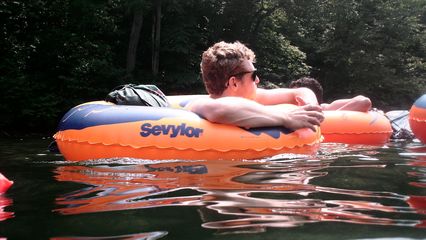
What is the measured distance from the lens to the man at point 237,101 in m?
3.14

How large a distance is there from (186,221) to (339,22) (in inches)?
685

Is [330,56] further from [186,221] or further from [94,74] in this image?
[186,221]

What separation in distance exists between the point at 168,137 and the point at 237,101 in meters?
0.54

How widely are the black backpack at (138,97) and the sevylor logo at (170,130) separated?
53cm

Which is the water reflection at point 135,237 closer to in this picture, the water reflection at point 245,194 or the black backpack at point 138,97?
the water reflection at point 245,194

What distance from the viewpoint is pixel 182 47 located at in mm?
13945

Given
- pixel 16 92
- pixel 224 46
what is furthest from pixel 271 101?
pixel 16 92

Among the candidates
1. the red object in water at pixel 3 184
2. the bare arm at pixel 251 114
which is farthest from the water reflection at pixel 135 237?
the bare arm at pixel 251 114

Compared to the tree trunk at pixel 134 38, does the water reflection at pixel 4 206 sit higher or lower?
lower

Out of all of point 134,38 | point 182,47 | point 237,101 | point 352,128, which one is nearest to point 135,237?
point 237,101

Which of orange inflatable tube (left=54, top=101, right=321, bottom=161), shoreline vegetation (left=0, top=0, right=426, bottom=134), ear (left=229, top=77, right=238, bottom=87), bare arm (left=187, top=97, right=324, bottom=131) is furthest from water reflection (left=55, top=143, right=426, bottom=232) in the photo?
shoreline vegetation (left=0, top=0, right=426, bottom=134)

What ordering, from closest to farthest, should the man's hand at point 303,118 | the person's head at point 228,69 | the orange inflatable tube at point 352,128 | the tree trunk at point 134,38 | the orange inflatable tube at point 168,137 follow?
the orange inflatable tube at point 168,137, the man's hand at point 303,118, the person's head at point 228,69, the orange inflatable tube at point 352,128, the tree trunk at point 134,38

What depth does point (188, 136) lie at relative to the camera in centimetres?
309

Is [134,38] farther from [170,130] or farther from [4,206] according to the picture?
[4,206]
